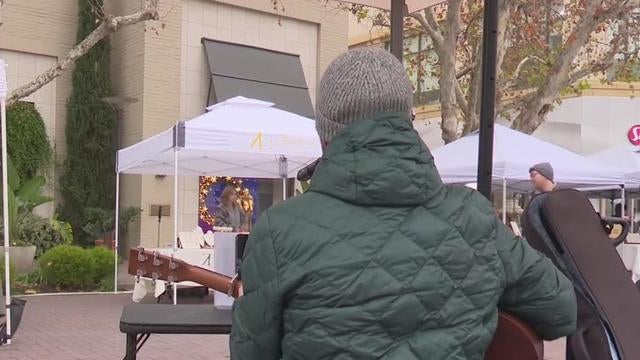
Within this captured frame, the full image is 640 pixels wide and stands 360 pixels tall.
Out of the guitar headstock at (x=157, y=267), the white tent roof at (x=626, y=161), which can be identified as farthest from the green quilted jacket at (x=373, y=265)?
the white tent roof at (x=626, y=161)

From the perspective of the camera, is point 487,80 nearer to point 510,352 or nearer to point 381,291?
point 510,352

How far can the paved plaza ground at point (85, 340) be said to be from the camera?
701 cm

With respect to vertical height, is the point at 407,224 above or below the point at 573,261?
above

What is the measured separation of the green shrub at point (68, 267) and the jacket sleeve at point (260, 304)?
10482mm

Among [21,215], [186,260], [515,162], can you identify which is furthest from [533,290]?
[21,215]

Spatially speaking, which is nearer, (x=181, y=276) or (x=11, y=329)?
(x=181, y=276)

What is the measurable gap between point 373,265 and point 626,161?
12.8 metres

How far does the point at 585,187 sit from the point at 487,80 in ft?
34.3

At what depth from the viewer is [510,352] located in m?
1.79

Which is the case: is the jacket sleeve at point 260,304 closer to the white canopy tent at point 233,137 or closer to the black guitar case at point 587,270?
the black guitar case at point 587,270

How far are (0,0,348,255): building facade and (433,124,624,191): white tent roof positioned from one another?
699 centimetres

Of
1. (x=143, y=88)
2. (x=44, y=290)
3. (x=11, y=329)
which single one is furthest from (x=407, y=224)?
(x=143, y=88)

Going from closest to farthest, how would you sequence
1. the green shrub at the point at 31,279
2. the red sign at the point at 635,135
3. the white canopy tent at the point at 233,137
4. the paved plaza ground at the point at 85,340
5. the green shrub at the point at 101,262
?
the paved plaza ground at the point at 85,340 → the white canopy tent at the point at 233,137 → the green shrub at the point at 101,262 → the green shrub at the point at 31,279 → the red sign at the point at 635,135

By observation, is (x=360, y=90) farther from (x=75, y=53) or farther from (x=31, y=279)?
(x=31, y=279)
